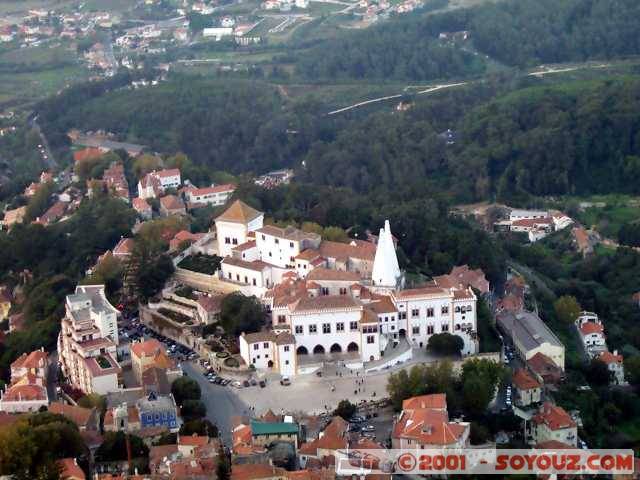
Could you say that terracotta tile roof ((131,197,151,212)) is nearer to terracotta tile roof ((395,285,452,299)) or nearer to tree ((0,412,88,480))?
terracotta tile roof ((395,285,452,299))

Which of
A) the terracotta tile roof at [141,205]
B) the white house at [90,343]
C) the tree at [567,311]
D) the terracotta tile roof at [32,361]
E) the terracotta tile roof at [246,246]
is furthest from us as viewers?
the terracotta tile roof at [141,205]

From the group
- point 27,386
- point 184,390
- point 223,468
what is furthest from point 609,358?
point 27,386

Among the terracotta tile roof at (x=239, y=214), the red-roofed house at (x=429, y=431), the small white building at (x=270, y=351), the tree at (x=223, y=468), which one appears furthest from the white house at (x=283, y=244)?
the tree at (x=223, y=468)

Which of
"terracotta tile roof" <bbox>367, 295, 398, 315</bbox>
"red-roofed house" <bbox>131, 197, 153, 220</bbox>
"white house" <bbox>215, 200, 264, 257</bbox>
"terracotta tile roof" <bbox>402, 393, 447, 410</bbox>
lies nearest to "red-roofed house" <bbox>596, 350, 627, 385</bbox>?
"terracotta tile roof" <bbox>367, 295, 398, 315</bbox>

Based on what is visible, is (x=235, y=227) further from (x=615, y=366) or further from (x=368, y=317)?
(x=615, y=366)

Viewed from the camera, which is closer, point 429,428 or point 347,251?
point 429,428

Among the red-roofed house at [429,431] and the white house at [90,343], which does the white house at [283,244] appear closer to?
the white house at [90,343]
